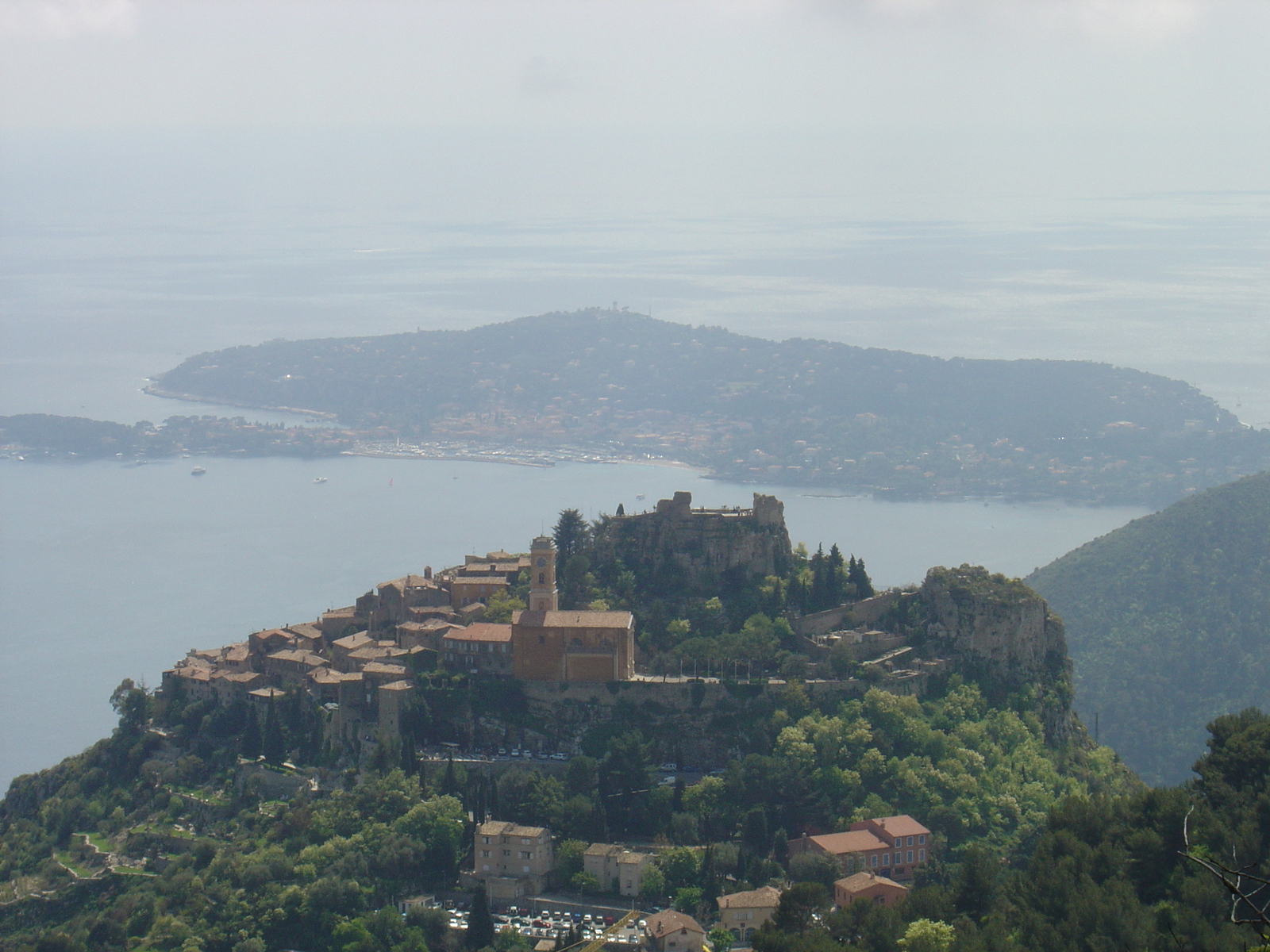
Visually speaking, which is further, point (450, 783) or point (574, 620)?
point (574, 620)

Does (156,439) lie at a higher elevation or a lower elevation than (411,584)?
higher

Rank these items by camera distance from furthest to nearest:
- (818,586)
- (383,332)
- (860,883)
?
(383,332), (818,586), (860,883)

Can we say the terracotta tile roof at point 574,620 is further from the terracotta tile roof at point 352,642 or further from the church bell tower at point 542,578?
the terracotta tile roof at point 352,642

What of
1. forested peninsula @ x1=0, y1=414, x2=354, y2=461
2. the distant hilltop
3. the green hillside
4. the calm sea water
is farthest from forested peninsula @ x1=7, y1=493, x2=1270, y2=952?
forested peninsula @ x1=0, y1=414, x2=354, y2=461

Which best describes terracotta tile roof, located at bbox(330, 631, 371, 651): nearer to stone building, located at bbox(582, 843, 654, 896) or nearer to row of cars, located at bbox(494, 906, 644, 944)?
stone building, located at bbox(582, 843, 654, 896)

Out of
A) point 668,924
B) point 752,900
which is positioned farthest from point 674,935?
point 752,900

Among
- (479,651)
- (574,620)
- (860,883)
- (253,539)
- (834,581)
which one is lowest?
(860,883)

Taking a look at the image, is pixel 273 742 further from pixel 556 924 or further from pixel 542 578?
pixel 556 924
